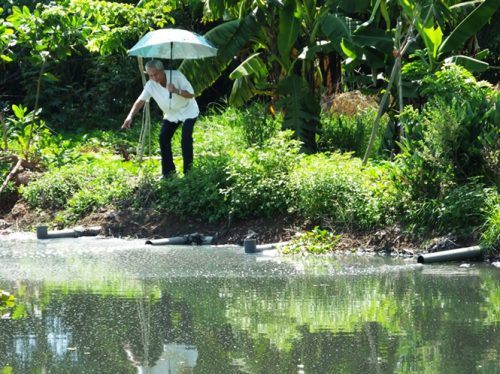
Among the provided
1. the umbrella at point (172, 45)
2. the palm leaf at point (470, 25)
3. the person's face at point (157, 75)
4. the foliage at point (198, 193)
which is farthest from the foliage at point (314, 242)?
the palm leaf at point (470, 25)

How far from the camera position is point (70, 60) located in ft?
78.0

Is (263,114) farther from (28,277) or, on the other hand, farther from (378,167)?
(28,277)

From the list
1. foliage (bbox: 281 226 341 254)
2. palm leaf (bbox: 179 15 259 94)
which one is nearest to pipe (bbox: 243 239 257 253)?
foliage (bbox: 281 226 341 254)

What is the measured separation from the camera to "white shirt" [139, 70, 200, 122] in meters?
14.5

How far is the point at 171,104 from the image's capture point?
14.5 metres

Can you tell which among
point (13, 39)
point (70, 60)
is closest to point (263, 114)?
point (13, 39)

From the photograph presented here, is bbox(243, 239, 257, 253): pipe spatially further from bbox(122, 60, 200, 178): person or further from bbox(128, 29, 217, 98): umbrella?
bbox(128, 29, 217, 98): umbrella

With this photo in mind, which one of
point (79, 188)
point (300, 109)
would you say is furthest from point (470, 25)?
point (79, 188)

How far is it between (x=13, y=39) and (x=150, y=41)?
9.55 feet

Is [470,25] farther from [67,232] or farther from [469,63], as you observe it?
[67,232]

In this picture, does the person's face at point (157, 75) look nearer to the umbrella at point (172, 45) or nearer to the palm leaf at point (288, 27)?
the umbrella at point (172, 45)

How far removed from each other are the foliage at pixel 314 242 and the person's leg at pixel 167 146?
2.96 meters

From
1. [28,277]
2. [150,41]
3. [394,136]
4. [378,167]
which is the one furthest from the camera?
[394,136]

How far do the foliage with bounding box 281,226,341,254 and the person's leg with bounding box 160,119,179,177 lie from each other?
2.96m
